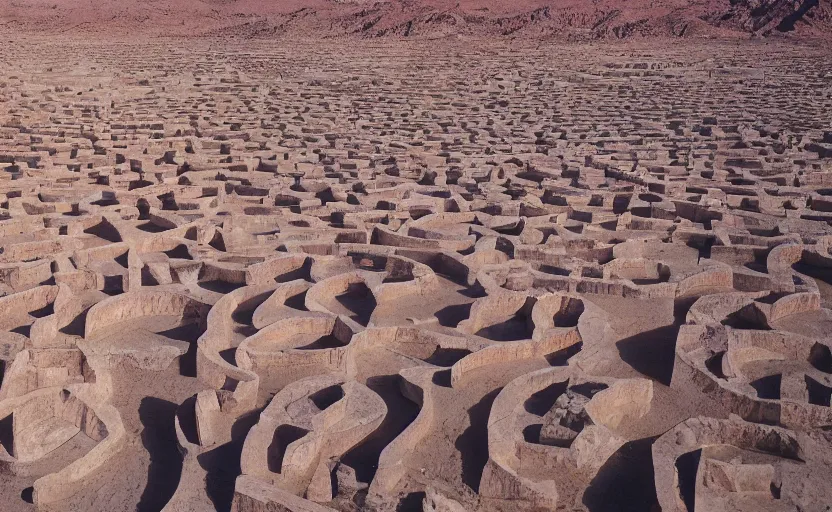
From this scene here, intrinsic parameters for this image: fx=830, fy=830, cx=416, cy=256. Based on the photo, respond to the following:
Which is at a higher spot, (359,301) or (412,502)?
(412,502)

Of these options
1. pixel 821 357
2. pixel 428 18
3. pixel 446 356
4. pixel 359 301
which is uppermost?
pixel 821 357

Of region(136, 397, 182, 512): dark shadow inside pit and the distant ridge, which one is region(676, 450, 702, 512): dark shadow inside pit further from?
the distant ridge

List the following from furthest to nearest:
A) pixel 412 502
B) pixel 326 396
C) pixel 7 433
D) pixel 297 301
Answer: pixel 297 301, pixel 326 396, pixel 7 433, pixel 412 502

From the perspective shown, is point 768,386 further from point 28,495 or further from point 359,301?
point 28,495

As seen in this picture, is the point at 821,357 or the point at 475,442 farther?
the point at 821,357

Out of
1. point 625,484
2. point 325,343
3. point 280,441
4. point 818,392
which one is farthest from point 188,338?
point 818,392

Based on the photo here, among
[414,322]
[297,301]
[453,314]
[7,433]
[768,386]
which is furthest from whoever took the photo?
[297,301]

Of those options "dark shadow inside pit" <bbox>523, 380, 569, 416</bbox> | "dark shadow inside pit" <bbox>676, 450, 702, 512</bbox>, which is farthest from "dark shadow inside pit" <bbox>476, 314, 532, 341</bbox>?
"dark shadow inside pit" <bbox>676, 450, 702, 512</bbox>
